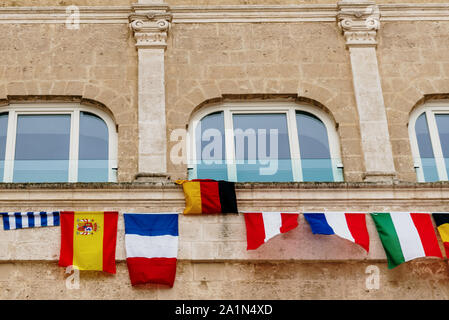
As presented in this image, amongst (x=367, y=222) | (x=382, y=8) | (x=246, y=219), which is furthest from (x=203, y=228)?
(x=382, y=8)

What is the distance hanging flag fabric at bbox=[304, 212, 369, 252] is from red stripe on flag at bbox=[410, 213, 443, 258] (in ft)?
2.86

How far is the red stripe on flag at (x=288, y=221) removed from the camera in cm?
1229

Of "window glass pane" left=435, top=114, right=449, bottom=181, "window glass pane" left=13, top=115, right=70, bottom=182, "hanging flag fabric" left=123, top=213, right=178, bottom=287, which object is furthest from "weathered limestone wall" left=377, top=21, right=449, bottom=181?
"window glass pane" left=13, top=115, right=70, bottom=182

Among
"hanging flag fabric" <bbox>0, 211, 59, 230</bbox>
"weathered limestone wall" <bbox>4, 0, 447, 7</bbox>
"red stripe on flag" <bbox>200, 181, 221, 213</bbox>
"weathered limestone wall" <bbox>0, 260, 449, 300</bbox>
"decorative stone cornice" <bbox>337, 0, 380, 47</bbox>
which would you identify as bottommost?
"weathered limestone wall" <bbox>0, 260, 449, 300</bbox>

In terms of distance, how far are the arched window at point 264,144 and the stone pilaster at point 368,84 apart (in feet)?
2.03

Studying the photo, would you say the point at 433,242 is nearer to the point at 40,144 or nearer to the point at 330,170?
the point at 330,170

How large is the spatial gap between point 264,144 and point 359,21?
3.37m

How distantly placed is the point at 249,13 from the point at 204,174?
3.86 m

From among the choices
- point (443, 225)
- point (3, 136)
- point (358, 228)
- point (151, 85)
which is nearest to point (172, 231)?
point (358, 228)

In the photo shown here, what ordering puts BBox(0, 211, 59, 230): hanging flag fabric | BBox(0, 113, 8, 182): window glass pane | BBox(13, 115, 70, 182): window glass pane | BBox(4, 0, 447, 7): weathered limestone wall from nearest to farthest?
BBox(0, 211, 59, 230): hanging flag fabric
BBox(13, 115, 70, 182): window glass pane
BBox(0, 113, 8, 182): window glass pane
BBox(4, 0, 447, 7): weathered limestone wall

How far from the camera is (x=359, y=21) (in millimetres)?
15328

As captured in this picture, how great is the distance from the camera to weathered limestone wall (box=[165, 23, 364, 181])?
14.3 m

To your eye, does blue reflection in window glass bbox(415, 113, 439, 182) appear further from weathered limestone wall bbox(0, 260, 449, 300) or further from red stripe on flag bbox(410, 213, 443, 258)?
weathered limestone wall bbox(0, 260, 449, 300)

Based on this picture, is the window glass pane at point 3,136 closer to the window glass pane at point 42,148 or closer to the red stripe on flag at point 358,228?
the window glass pane at point 42,148
